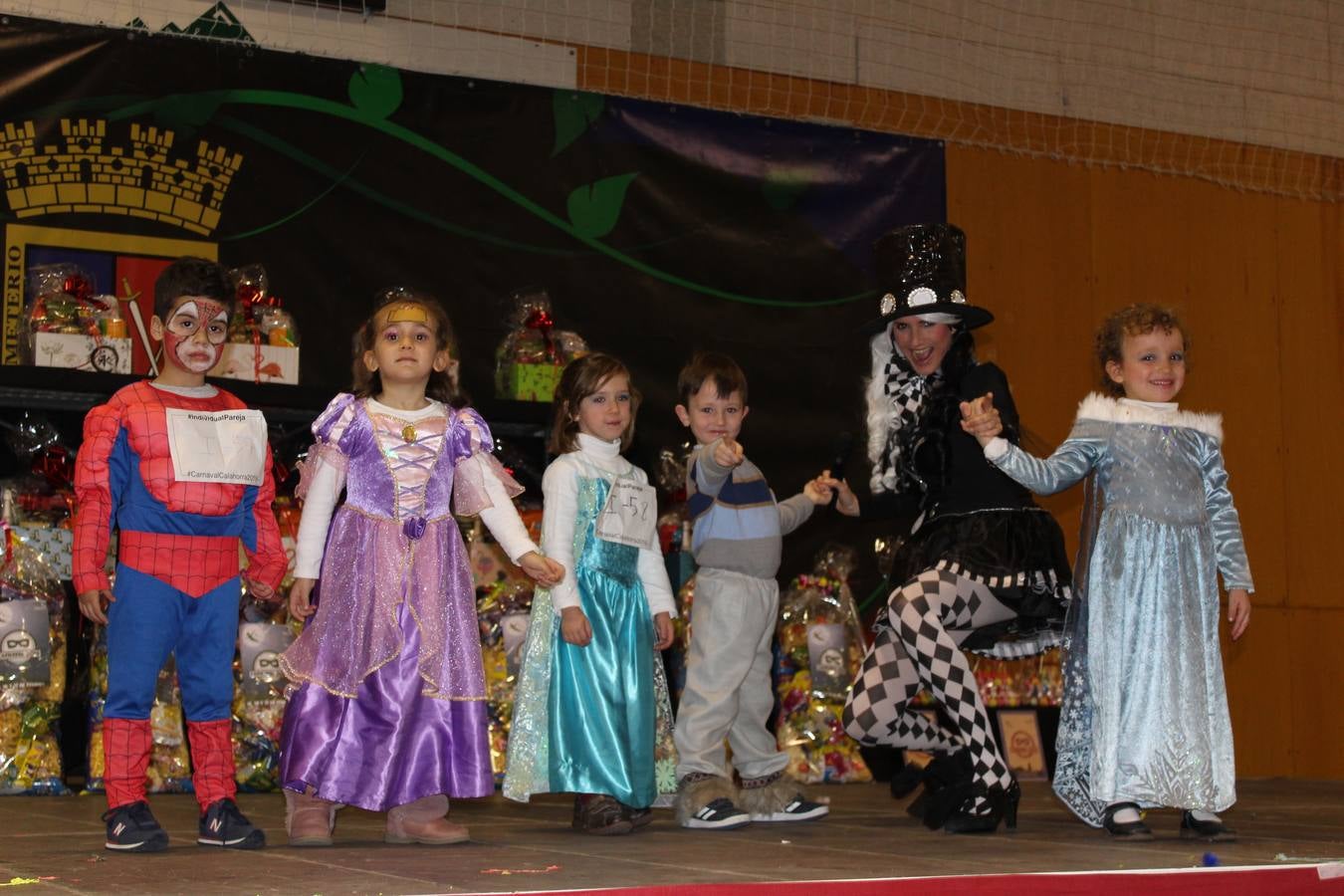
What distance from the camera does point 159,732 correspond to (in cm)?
543

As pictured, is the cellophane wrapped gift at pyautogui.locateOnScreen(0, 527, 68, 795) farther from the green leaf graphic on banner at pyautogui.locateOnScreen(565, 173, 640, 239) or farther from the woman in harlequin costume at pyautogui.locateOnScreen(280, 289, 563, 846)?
the green leaf graphic on banner at pyautogui.locateOnScreen(565, 173, 640, 239)

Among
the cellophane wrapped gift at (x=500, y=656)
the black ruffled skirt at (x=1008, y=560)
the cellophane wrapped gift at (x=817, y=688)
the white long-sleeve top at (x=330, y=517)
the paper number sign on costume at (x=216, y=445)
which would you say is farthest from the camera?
the cellophane wrapped gift at (x=817, y=688)

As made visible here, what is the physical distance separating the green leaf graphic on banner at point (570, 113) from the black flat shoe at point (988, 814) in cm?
353

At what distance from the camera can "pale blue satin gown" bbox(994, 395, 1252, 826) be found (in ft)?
13.4

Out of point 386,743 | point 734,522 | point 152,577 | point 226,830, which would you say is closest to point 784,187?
point 734,522

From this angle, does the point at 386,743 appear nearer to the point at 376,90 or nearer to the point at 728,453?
the point at 728,453

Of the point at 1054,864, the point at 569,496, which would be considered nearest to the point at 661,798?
the point at 569,496

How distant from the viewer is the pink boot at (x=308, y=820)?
379 cm

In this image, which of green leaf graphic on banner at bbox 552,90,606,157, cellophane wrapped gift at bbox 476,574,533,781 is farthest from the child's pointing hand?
green leaf graphic on banner at bbox 552,90,606,157

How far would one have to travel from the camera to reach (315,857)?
11.4 feet

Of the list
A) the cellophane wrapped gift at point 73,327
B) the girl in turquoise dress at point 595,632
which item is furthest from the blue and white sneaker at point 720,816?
the cellophane wrapped gift at point 73,327

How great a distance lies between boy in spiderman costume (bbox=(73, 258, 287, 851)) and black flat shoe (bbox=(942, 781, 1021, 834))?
5.84 ft

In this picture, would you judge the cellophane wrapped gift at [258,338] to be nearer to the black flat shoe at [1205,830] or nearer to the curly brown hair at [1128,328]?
the curly brown hair at [1128,328]

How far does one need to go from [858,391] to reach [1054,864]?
12.8 feet
